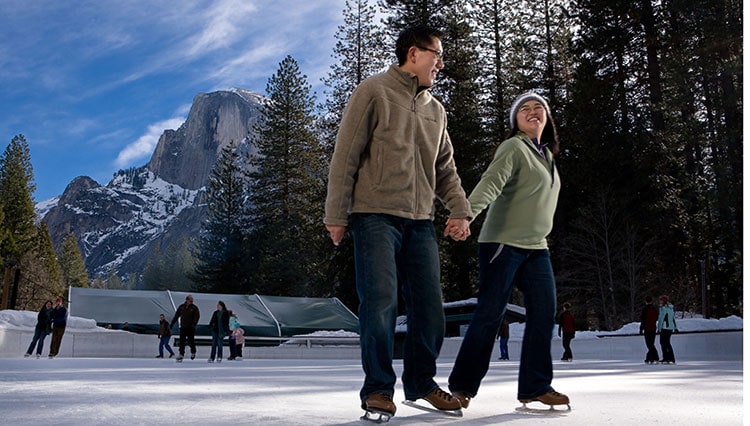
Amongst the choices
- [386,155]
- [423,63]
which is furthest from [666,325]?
[386,155]

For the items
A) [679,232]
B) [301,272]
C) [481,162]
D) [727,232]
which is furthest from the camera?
[301,272]

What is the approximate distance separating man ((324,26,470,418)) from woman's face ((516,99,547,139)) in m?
0.55

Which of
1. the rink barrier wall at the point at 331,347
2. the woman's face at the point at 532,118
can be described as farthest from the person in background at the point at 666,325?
the woman's face at the point at 532,118

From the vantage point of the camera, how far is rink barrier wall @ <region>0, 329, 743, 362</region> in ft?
50.9

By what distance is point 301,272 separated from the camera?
128ft

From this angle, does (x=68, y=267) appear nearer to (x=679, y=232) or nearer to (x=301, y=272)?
(x=301, y=272)

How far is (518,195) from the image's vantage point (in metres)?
3.37

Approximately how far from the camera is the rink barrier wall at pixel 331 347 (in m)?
15.5

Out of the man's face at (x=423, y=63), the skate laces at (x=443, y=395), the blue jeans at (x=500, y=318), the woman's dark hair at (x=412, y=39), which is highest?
the woman's dark hair at (x=412, y=39)

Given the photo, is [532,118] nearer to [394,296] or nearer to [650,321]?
[394,296]

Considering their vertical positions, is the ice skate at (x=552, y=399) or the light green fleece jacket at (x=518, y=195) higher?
the light green fleece jacket at (x=518, y=195)

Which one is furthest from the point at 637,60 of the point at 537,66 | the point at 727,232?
the point at 727,232

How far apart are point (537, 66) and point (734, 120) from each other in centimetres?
1465

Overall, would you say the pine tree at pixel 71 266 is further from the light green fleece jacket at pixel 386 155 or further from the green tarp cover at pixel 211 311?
the light green fleece jacket at pixel 386 155
